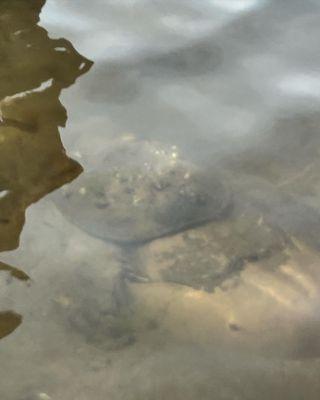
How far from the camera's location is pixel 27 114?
3473 mm

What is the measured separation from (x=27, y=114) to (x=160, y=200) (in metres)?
0.91

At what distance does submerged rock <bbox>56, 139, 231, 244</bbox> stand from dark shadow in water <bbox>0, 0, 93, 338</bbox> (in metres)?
0.15

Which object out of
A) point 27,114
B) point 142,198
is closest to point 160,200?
point 142,198

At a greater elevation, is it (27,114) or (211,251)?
(27,114)

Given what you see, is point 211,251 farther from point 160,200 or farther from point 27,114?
point 27,114

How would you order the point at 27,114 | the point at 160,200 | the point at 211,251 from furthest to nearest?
the point at 27,114 < the point at 160,200 < the point at 211,251

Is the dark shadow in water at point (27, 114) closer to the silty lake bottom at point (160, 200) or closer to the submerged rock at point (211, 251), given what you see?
the silty lake bottom at point (160, 200)

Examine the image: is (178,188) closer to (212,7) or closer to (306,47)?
(306,47)

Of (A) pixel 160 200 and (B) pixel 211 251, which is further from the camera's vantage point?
(A) pixel 160 200

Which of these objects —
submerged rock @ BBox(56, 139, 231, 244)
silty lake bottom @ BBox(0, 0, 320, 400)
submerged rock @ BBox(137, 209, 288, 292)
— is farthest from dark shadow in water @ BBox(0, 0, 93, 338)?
submerged rock @ BBox(137, 209, 288, 292)

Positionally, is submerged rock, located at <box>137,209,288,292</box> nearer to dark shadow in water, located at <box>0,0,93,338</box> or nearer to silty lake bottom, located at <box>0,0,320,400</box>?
silty lake bottom, located at <box>0,0,320,400</box>

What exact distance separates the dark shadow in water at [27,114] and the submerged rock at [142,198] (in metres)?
0.15

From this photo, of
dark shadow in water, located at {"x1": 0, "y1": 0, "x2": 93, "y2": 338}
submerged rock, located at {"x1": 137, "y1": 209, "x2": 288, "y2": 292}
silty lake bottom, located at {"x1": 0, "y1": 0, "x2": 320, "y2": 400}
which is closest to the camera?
silty lake bottom, located at {"x1": 0, "y1": 0, "x2": 320, "y2": 400}

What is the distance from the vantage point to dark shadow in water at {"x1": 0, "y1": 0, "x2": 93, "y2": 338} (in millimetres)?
2982
